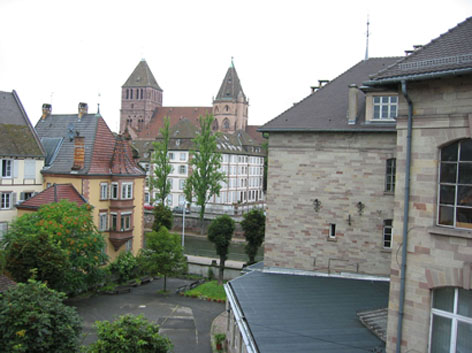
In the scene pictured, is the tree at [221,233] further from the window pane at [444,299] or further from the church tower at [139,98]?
the church tower at [139,98]

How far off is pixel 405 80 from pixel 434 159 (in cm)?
168

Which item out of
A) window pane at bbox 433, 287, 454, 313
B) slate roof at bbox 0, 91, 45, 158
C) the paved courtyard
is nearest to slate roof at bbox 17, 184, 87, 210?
slate roof at bbox 0, 91, 45, 158

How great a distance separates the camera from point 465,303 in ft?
28.9

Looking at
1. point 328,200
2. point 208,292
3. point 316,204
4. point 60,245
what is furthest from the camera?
point 208,292

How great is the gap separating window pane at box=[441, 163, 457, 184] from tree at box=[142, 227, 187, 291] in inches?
935

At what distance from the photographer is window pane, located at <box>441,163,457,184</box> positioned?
8961mm

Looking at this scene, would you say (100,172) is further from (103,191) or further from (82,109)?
(82,109)

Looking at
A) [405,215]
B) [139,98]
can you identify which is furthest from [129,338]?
[139,98]

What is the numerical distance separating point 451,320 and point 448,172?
9.42 feet

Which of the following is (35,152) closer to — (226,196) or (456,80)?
(456,80)

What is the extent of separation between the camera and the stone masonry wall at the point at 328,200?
20.2 metres

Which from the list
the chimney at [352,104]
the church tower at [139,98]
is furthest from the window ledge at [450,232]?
the church tower at [139,98]

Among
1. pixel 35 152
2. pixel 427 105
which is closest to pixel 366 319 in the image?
pixel 427 105

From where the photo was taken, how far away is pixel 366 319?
1445cm
